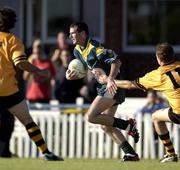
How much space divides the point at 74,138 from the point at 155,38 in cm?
474

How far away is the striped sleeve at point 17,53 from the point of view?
1368 cm

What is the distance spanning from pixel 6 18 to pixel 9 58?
558 mm

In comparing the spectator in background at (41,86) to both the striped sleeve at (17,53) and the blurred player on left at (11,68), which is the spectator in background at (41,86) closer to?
the blurred player on left at (11,68)

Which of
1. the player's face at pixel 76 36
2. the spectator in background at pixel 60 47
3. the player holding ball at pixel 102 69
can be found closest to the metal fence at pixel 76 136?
the spectator in background at pixel 60 47

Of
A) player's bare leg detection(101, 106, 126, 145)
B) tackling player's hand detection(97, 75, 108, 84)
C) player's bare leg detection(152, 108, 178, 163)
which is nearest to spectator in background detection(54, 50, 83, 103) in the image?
player's bare leg detection(101, 106, 126, 145)

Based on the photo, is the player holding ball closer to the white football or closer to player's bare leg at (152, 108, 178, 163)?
the white football

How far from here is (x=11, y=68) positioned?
13922 millimetres

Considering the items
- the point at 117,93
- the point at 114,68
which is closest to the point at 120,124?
the point at 117,93

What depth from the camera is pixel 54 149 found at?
19.2 m

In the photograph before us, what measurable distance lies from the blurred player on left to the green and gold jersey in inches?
24.7

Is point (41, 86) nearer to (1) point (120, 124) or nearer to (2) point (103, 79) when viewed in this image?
(1) point (120, 124)

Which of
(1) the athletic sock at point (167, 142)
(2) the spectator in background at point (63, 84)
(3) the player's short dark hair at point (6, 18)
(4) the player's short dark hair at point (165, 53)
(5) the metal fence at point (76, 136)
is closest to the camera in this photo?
(4) the player's short dark hair at point (165, 53)

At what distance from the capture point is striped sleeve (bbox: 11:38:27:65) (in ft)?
44.9

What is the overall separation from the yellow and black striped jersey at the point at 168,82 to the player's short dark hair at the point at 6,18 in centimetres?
199
